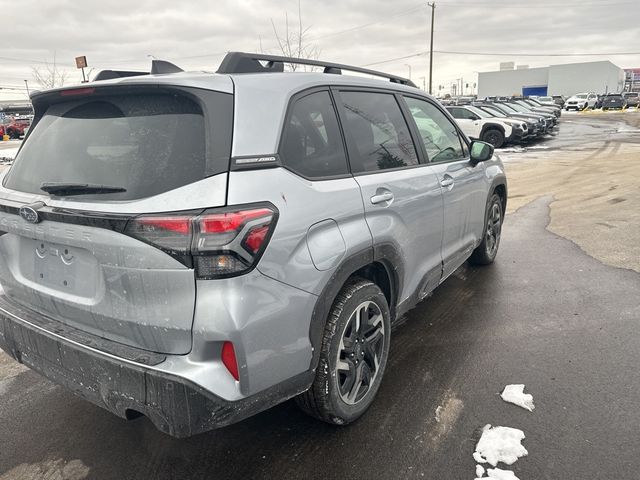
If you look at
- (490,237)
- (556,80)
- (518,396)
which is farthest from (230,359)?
(556,80)

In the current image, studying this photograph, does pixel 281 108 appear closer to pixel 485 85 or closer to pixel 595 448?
pixel 595 448

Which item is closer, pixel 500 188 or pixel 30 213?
pixel 30 213

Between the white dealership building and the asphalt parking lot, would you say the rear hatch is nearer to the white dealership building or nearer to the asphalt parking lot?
the asphalt parking lot

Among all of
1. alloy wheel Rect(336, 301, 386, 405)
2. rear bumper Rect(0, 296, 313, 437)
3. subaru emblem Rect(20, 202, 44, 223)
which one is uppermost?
subaru emblem Rect(20, 202, 44, 223)

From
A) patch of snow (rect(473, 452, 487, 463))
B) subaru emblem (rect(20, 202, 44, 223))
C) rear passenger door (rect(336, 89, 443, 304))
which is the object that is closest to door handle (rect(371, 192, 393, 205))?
rear passenger door (rect(336, 89, 443, 304))

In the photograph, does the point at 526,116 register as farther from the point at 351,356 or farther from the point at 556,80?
the point at 556,80

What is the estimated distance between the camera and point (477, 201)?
4.30 metres

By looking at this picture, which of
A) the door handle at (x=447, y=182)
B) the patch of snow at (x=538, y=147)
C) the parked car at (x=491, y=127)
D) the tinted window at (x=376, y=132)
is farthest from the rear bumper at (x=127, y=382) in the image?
the patch of snow at (x=538, y=147)

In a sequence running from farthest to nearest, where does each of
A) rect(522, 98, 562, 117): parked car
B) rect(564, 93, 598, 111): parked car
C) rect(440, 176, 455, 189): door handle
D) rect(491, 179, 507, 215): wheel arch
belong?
rect(564, 93, 598, 111): parked car < rect(522, 98, 562, 117): parked car < rect(491, 179, 507, 215): wheel arch < rect(440, 176, 455, 189): door handle

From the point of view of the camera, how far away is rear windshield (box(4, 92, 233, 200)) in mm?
2002

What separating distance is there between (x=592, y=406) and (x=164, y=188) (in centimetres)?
263

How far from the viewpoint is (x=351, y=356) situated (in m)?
2.64

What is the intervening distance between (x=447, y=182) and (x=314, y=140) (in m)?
1.46

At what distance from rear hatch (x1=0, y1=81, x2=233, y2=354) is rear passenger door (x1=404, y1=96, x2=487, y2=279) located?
1.94m
